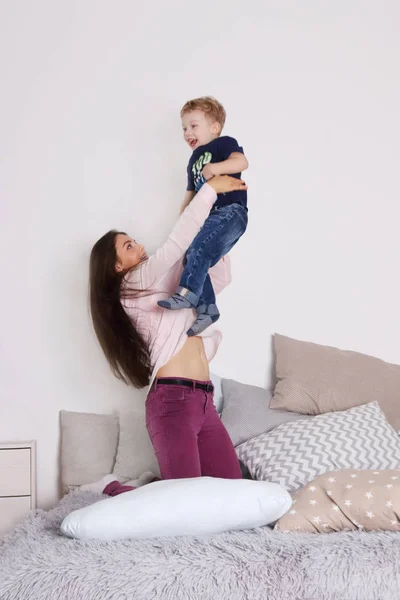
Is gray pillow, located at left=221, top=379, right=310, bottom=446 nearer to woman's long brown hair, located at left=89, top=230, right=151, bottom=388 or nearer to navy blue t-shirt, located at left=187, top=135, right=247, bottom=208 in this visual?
woman's long brown hair, located at left=89, top=230, right=151, bottom=388

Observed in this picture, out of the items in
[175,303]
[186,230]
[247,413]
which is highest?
[186,230]

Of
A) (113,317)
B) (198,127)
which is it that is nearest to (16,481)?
(113,317)

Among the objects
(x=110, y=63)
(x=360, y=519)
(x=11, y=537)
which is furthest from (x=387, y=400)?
(x=110, y=63)

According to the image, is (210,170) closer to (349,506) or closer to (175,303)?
(175,303)

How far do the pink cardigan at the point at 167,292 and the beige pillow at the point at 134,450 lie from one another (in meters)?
0.41

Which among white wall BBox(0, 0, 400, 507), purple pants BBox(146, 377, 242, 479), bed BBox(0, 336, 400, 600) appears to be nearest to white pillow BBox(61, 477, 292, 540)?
bed BBox(0, 336, 400, 600)

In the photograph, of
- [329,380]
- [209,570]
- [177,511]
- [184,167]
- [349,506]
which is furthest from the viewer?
[184,167]

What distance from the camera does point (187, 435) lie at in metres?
2.03

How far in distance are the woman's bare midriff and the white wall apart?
0.51 meters

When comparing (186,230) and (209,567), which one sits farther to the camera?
(186,230)

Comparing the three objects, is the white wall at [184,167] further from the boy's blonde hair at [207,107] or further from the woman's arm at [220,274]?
the boy's blonde hair at [207,107]

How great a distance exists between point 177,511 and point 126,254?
101 centimetres

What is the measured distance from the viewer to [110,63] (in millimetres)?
2715

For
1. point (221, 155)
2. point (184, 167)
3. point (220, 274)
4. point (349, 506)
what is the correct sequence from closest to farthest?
point (349, 506), point (221, 155), point (220, 274), point (184, 167)
